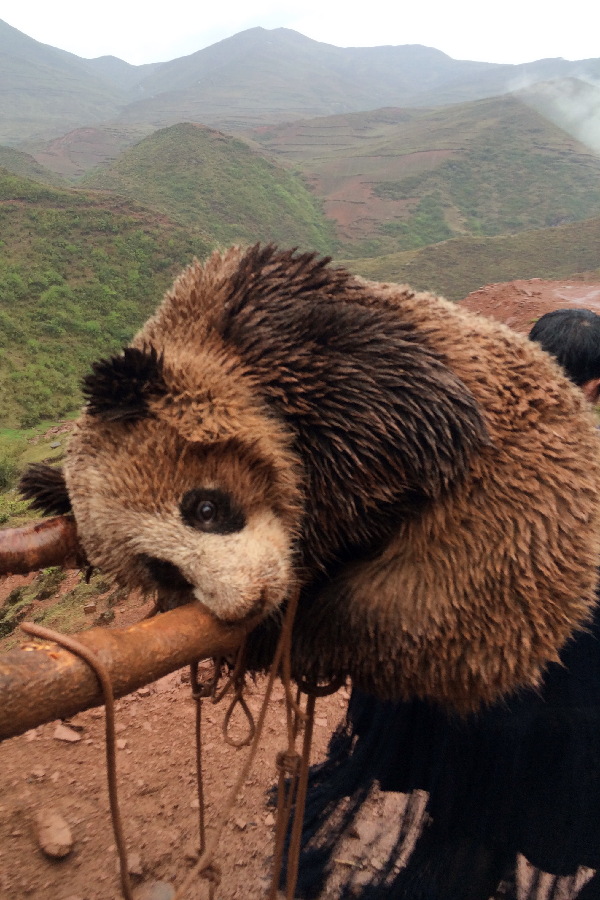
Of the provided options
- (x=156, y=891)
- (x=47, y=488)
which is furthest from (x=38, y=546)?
(x=156, y=891)

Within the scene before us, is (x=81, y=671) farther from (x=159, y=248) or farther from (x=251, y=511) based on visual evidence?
(x=159, y=248)

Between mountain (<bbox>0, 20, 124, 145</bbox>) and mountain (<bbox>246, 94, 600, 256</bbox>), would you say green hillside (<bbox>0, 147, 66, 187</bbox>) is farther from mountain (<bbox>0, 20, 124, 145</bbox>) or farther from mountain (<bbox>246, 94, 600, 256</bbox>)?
mountain (<bbox>0, 20, 124, 145</bbox>)

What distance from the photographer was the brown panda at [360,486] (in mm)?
1390

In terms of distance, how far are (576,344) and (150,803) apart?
125 inches

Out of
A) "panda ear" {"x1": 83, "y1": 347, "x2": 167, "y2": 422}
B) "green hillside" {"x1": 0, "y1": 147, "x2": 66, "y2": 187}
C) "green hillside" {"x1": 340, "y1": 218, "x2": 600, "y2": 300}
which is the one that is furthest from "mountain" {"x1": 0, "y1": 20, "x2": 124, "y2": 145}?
"panda ear" {"x1": 83, "y1": 347, "x2": 167, "y2": 422}

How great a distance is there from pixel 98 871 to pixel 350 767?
1.32 meters

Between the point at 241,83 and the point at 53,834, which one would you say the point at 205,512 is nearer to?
the point at 53,834

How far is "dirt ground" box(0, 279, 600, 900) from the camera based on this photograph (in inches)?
106

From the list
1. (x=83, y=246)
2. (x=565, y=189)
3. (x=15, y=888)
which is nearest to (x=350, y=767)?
(x=15, y=888)

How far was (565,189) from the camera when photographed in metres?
53.3

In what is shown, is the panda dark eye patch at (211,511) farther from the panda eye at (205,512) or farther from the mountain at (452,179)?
the mountain at (452,179)

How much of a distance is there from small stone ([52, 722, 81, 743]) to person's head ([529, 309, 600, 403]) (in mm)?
3476

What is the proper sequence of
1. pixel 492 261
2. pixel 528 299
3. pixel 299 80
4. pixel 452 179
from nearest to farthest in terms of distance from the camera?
pixel 528 299 → pixel 492 261 → pixel 452 179 → pixel 299 80

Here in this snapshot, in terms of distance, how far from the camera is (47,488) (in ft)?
5.35
